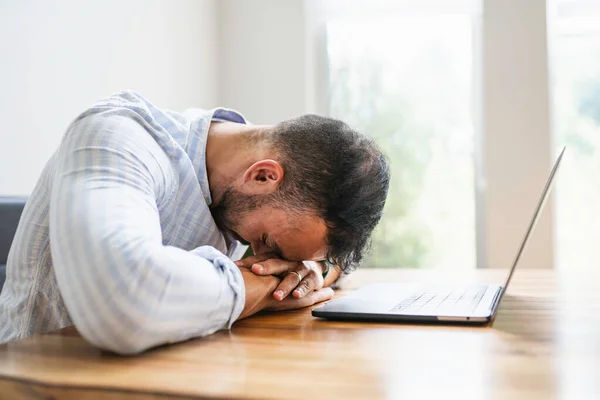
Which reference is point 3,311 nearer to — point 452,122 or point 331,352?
point 331,352

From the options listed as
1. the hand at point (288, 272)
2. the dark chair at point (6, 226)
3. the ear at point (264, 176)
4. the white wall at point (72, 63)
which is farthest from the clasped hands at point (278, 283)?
the white wall at point (72, 63)

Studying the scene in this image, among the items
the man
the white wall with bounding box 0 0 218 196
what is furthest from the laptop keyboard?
the white wall with bounding box 0 0 218 196

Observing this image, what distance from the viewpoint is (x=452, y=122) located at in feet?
10.9

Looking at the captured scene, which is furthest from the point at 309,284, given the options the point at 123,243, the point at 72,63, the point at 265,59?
the point at 265,59

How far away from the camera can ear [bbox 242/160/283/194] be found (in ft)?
3.94

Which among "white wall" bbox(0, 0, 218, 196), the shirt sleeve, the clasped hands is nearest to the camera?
the shirt sleeve

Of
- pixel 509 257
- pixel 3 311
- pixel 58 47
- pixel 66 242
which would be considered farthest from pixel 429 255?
pixel 66 242

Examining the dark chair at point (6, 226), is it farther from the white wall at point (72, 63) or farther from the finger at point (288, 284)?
the finger at point (288, 284)

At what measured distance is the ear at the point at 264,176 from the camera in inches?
47.3

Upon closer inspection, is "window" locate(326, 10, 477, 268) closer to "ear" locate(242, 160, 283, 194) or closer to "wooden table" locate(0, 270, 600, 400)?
"ear" locate(242, 160, 283, 194)

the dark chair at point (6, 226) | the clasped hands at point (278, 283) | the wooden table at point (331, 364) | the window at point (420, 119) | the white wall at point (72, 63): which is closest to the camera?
the wooden table at point (331, 364)

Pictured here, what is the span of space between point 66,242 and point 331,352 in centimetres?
33

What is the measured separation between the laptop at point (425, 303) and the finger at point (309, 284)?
0.06 m

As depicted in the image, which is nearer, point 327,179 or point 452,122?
point 327,179
